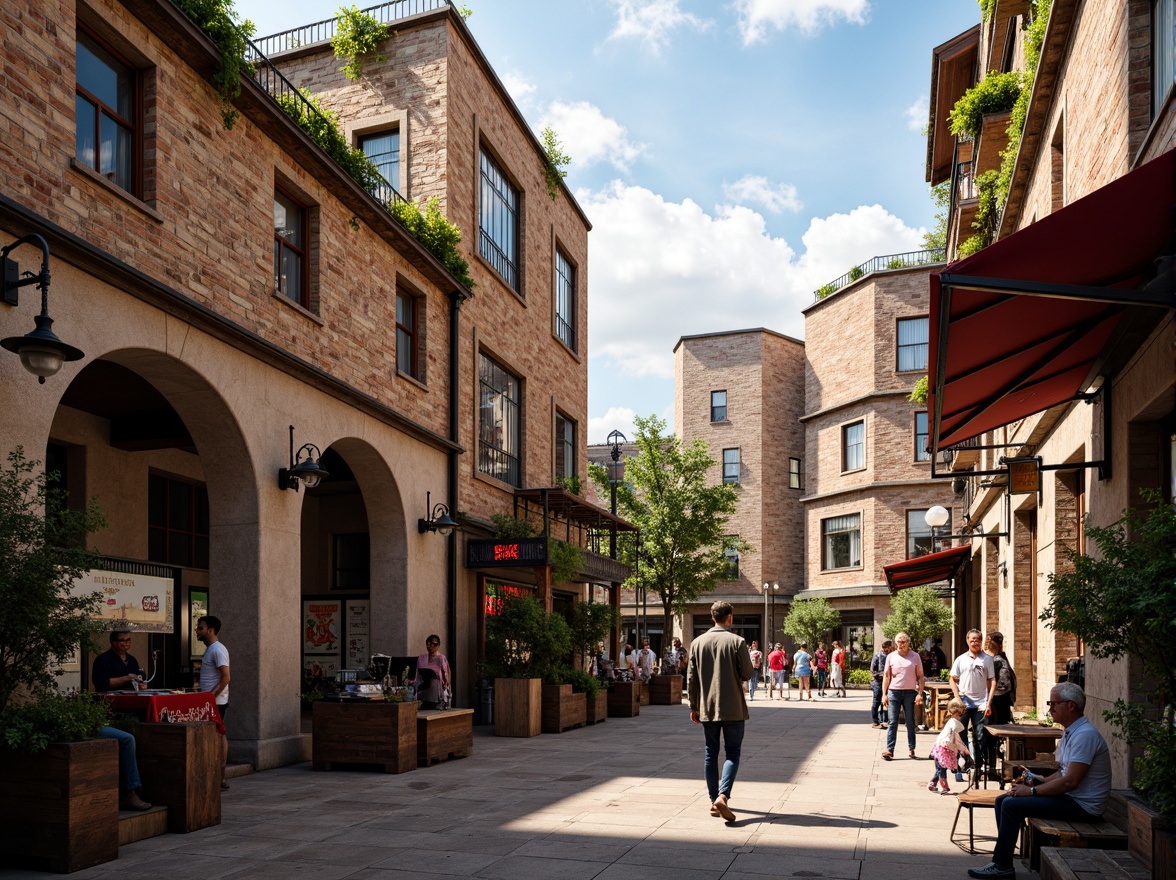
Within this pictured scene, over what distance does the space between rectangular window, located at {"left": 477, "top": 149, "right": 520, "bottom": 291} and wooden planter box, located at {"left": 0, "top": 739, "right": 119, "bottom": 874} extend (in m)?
16.0

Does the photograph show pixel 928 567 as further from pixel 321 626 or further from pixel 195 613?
pixel 195 613

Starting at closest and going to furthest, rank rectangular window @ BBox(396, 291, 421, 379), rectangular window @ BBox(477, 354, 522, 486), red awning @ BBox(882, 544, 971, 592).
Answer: rectangular window @ BBox(396, 291, 421, 379)
rectangular window @ BBox(477, 354, 522, 486)
red awning @ BBox(882, 544, 971, 592)

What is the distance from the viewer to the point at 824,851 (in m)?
8.09

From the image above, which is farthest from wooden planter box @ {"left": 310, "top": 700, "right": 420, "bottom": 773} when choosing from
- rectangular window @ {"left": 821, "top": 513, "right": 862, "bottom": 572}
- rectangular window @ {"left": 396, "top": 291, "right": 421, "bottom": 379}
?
rectangular window @ {"left": 821, "top": 513, "right": 862, "bottom": 572}

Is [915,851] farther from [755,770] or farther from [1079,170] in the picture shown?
[1079,170]

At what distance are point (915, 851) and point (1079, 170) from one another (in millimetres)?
7067

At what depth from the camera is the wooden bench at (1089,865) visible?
18.2 feet

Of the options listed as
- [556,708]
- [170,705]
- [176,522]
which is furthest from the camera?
[556,708]

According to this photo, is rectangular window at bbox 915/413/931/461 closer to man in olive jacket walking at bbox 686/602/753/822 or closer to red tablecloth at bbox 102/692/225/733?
man in olive jacket walking at bbox 686/602/753/822

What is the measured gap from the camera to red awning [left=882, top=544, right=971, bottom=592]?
2558 cm

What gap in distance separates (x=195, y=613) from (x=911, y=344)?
32452 millimetres

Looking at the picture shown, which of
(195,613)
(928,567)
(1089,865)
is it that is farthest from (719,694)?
(928,567)

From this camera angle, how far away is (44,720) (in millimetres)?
7508

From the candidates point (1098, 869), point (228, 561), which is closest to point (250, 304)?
point (228, 561)
